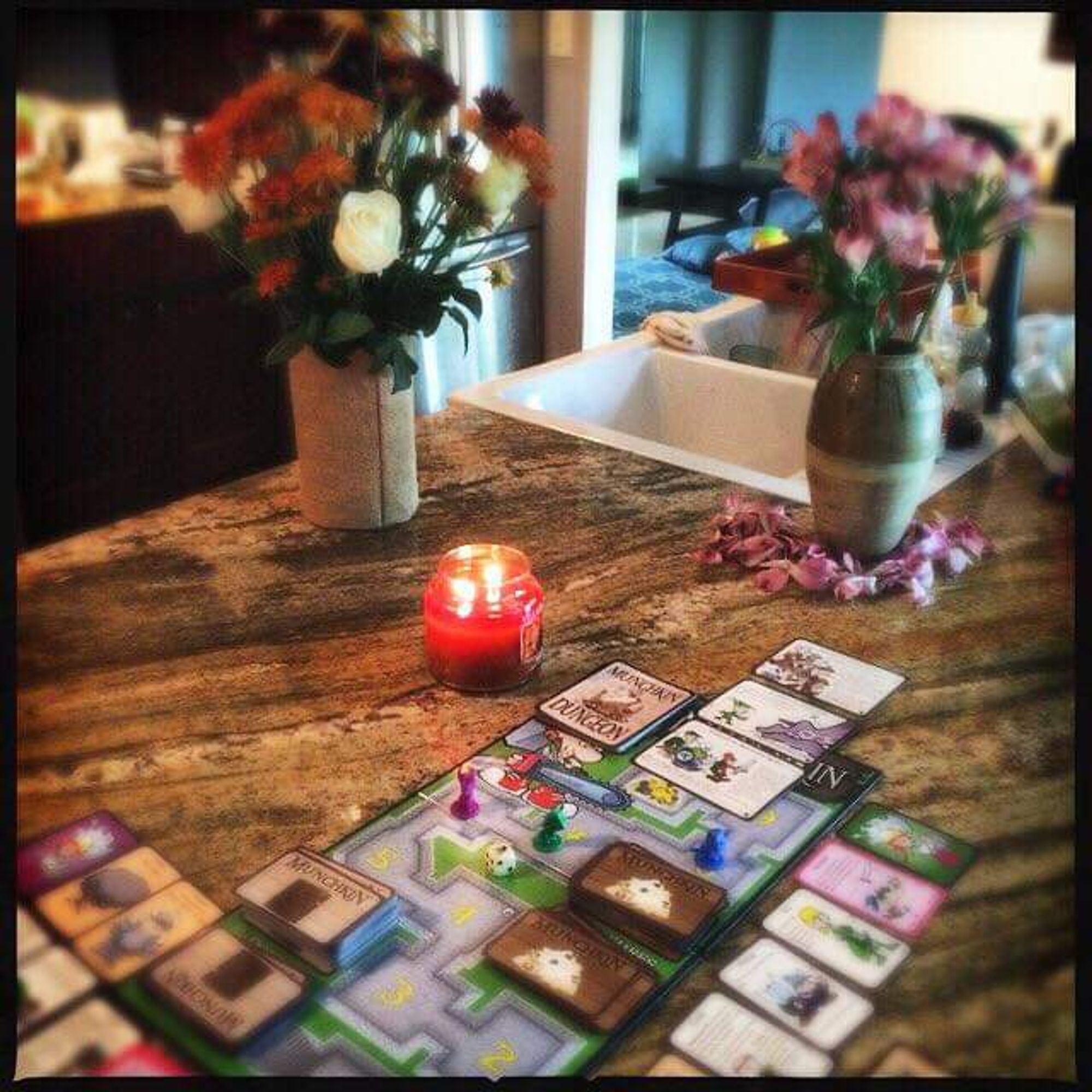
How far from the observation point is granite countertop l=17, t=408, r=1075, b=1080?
1.89ft

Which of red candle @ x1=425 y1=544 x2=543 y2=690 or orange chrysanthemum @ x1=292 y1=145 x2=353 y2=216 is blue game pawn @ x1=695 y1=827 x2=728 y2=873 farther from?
orange chrysanthemum @ x1=292 y1=145 x2=353 y2=216

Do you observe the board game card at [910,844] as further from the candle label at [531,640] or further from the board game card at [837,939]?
the candle label at [531,640]

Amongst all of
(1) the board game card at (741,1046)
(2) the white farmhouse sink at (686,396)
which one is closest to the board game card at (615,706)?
(1) the board game card at (741,1046)

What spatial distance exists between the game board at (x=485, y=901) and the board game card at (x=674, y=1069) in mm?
22

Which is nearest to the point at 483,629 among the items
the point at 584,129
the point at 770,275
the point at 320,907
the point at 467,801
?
the point at 467,801

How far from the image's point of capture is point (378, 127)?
892 millimetres

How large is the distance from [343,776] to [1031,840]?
16.8 inches

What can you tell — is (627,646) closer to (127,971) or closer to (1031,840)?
(1031,840)

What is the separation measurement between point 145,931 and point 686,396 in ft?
3.80

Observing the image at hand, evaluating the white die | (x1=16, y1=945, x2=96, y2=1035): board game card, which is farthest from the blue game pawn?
(x1=16, y1=945, x2=96, y2=1035): board game card

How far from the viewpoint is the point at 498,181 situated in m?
0.92

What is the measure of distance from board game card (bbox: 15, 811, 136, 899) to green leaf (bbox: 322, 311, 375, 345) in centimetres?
43

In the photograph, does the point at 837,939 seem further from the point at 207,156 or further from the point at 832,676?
the point at 207,156

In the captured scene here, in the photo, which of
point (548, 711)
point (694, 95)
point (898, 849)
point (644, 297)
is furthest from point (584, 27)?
point (898, 849)
